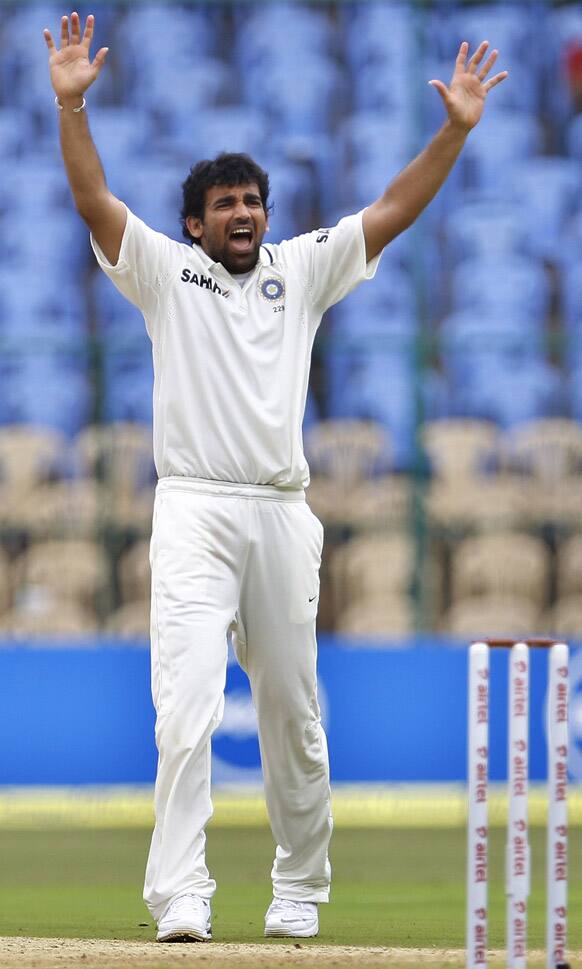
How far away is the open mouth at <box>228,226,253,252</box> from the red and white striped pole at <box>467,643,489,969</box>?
1.77m

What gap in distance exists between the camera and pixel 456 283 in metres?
A: 11.4

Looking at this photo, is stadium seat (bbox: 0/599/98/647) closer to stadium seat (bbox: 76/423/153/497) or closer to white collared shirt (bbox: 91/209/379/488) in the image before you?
stadium seat (bbox: 76/423/153/497)

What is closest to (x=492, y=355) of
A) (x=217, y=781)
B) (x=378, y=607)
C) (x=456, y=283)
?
(x=456, y=283)

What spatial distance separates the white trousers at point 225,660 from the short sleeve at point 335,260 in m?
0.56

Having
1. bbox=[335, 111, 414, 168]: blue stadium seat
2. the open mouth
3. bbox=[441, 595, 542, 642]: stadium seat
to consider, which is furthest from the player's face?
bbox=[335, 111, 414, 168]: blue stadium seat

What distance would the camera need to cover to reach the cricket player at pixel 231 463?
14.3ft

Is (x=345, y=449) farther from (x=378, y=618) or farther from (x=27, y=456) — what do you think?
(x=27, y=456)

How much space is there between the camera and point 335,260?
4.70 m

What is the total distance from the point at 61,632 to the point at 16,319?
2132mm

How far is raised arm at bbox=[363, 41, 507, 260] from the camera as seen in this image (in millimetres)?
4562

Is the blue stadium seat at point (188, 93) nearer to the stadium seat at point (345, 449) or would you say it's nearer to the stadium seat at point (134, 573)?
the stadium seat at point (345, 449)

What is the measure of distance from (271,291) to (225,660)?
37.5 inches

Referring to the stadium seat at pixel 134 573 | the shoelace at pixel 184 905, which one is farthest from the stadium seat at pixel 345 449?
the shoelace at pixel 184 905

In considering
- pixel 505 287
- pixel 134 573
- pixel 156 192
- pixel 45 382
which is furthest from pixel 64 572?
pixel 505 287
